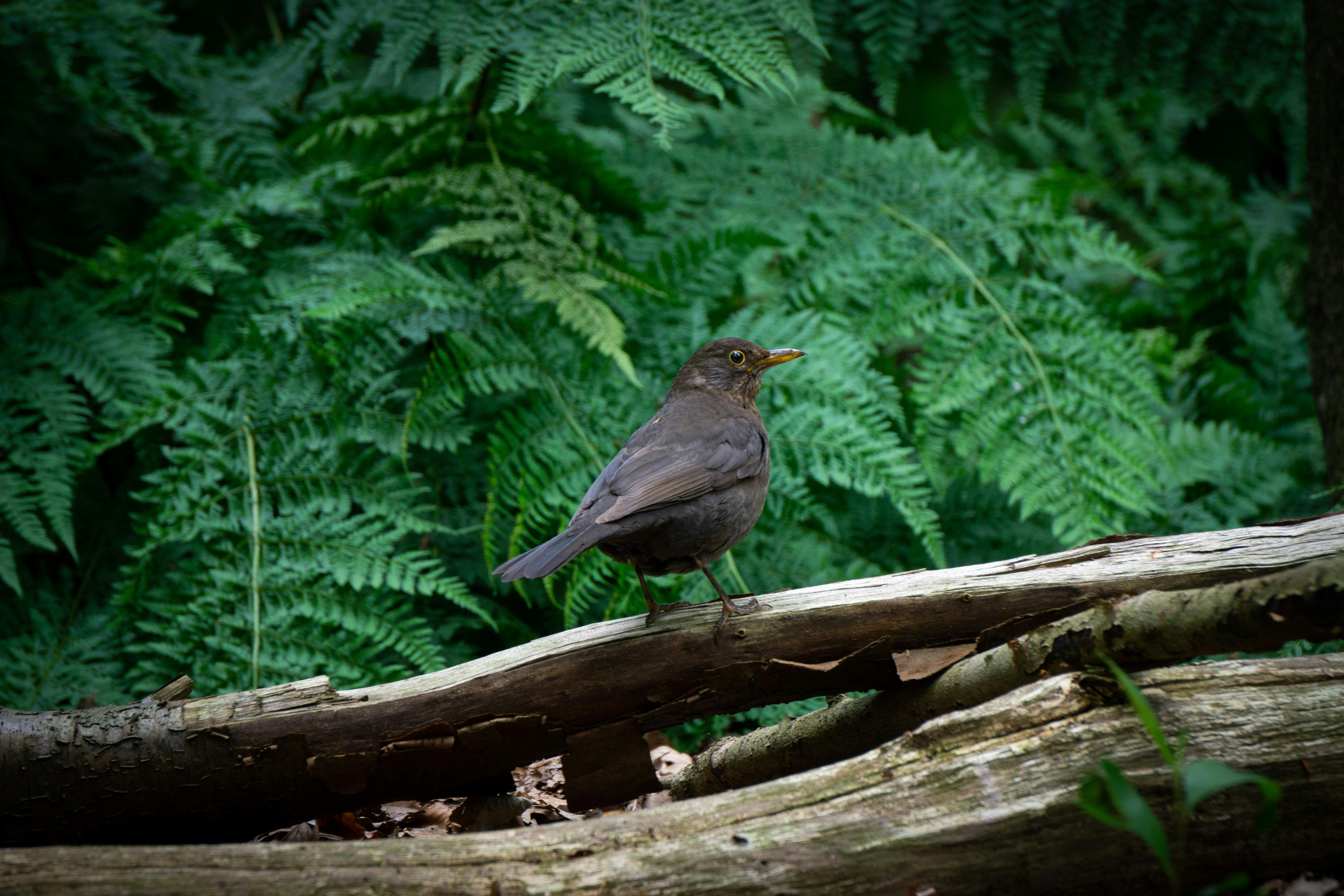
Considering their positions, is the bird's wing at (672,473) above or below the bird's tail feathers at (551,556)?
above

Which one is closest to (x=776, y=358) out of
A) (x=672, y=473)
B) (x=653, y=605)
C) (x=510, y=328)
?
(x=672, y=473)

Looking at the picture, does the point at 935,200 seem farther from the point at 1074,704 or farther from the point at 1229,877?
the point at 1229,877

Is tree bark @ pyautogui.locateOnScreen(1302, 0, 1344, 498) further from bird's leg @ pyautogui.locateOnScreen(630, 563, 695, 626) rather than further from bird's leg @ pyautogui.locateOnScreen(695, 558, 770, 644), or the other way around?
bird's leg @ pyautogui.locateOnScreen(630, 563, 695, 626)

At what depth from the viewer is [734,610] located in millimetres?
2463

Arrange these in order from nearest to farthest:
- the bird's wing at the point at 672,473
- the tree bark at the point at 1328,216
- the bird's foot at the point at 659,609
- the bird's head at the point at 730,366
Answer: the bird's foot at the point at 659,609 → the bird's wing at the point at 672,473 → the tree bark at the point at 1328,216 → the bird's head at the point at 730,366

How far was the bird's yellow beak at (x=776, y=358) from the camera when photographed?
140 inches

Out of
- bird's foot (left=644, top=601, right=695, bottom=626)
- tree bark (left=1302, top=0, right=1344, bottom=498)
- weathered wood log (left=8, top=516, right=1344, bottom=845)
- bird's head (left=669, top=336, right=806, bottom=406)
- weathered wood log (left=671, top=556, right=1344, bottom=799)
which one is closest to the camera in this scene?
weathered wood log (left=671, top=556, right=1344, bottom=799)

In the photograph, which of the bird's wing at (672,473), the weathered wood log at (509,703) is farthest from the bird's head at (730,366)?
the weathered wood log at (509,703)

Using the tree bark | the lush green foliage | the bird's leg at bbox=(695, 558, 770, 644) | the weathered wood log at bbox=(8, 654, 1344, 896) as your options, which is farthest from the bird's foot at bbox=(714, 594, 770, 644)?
the tree bark

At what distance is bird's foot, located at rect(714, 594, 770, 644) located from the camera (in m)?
2.36

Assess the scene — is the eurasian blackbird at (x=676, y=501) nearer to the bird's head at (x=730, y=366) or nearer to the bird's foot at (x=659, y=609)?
the bird's foot at (x=659, y=609)

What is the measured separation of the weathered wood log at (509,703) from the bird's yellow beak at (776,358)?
1.33 meters

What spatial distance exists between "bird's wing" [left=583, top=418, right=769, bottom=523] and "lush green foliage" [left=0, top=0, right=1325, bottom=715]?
23.4 inches

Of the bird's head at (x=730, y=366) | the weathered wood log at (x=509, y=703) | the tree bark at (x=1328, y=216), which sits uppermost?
the tree bark at (x=1328, y=216)
